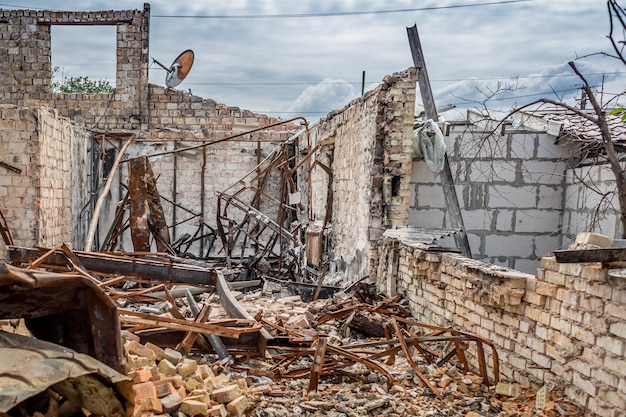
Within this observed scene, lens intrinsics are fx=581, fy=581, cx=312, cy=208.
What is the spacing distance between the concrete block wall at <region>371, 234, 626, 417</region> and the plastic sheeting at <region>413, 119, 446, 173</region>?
1.86m

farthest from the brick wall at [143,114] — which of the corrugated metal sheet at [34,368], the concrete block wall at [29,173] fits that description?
the corrugated metal sheet at [34,368]

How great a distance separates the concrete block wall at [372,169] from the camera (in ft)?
26.2

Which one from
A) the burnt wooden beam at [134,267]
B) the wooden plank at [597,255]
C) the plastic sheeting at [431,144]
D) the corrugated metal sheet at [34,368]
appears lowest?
the burnt wooden beam at [134,267]

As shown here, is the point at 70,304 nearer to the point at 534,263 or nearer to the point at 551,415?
the point at 551,415

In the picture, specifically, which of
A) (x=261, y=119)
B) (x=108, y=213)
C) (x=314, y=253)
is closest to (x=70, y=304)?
(x=314, y=253)

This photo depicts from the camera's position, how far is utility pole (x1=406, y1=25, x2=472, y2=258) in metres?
8.26

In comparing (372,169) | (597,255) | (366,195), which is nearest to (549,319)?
(597,255)

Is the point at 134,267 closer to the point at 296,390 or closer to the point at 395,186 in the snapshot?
the point at 296,390

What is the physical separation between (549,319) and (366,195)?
418 centimetres

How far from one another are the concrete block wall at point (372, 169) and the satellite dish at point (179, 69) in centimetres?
708

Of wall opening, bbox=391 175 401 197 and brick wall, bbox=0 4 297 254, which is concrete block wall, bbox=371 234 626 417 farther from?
brick wall, bbox=0 4 297 254

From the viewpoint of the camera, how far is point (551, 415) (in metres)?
4.19

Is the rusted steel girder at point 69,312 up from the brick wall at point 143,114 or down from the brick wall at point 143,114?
down

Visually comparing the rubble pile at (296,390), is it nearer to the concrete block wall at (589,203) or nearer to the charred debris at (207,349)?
the charred debris at (207,349)
